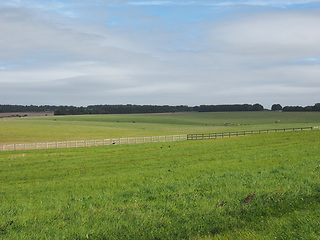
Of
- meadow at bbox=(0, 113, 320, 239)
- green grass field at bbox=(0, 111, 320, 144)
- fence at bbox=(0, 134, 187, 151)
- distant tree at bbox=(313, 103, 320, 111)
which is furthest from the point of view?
distant tree at bbox=(313, 103, 320, 111)

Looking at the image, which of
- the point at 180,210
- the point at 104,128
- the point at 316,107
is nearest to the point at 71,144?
the point at 180,210

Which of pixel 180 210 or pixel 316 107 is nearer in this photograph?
pixel 180 210

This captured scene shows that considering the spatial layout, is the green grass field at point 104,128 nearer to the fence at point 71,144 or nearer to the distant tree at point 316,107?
the fence at point 71,144

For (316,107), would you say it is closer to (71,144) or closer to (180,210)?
(71,144)

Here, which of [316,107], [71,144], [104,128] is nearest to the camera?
[71,144]

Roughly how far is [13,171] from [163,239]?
18.0m

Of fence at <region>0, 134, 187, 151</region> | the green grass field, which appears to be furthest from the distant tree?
fence at <region>0, 134, 187, 151</region>

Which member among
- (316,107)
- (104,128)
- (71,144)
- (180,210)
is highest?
(316,107)

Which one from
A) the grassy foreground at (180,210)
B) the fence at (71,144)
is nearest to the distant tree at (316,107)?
the fence at (71,144)

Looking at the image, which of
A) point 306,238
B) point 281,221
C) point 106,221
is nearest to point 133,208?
point 106,221

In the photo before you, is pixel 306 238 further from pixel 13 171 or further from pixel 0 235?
pixel 13 171

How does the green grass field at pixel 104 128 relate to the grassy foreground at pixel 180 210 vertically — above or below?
below

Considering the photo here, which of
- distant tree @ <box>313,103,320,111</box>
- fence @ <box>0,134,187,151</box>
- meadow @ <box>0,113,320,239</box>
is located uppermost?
distant tree @ <box>313,103,320,111</box>

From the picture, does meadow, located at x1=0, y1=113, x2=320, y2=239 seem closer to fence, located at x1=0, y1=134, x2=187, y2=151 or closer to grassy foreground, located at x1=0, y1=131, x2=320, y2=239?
grassy foreground, located at x1=0, y1=131, x2=320, y2=239
